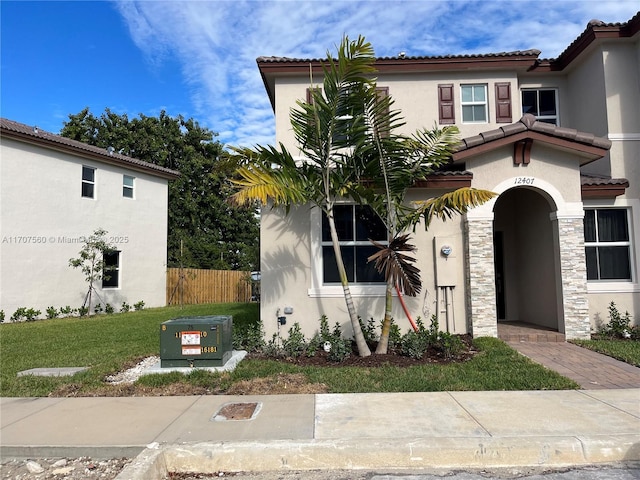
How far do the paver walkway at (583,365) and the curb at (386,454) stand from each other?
2.27m

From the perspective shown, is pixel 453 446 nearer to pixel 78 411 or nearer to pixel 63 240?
pixel 78 411

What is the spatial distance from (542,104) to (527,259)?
15.5 ft

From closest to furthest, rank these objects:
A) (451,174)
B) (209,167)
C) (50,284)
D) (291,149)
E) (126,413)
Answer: (126,413), (451,174), (291,149), (50,284), (209,167)

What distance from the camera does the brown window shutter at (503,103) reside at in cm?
1176

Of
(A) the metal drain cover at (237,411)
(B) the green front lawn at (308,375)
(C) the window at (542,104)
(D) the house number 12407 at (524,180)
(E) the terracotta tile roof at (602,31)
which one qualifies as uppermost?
(E) the terracotta tile roof at (602,31)

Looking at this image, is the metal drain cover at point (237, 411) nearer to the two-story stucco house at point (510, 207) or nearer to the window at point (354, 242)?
the two-story stucco house at point (510, 207)

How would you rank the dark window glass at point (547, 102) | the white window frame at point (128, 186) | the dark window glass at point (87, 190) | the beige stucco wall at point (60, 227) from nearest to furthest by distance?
1. the dark window glass at point (547, 102)
2. the beige stucco wall at point (60, 227)
3. the dark window glass at point (87, 190)
4. the white window frame at point (128, 186)

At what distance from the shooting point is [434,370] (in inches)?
280

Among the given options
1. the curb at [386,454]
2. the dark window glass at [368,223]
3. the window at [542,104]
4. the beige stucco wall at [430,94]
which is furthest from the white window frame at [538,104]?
the curb at [386,454]

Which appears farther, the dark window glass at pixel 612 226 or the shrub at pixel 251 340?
the dark window glass at pixel 612 226

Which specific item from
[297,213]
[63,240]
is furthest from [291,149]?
[63,240]

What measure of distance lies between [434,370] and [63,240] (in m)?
15.3

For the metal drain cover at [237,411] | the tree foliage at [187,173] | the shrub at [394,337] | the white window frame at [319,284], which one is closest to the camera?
the metal drain cover at [237,411]

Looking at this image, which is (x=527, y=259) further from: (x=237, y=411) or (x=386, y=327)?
(x=237, y=411)
